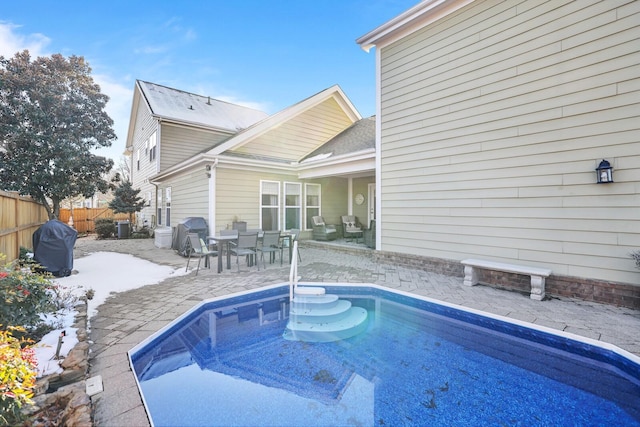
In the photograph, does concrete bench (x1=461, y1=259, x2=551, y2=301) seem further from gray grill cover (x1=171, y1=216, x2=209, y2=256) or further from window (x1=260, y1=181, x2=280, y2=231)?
gray grill cover (x1=171, y1=216, x2=209, y2=256)

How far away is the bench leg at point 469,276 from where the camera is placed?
5367 mm

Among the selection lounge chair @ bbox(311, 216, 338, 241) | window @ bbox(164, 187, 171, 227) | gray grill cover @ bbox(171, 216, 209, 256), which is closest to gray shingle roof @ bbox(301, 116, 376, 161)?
lounge chair @ bbox(311, 216, 338, 241)

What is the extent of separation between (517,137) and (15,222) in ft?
32.1

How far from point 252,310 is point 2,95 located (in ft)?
37.3

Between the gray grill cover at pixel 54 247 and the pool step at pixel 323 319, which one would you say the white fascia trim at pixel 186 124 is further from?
the pool step at pixel 323 319

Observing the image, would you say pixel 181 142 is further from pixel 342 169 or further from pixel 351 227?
pixel 351 227

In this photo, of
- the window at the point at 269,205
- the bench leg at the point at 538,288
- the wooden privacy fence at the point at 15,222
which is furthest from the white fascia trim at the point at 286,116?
the bench leg at the point at 538,288

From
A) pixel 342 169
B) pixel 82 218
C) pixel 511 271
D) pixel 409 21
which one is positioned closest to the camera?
pixel 511 271

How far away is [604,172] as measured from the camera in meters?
4.21

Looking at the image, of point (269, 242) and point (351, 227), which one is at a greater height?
point (351, 227)

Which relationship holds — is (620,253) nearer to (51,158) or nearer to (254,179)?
(254,179)

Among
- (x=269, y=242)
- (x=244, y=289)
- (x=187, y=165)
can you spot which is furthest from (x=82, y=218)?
(x=244, y=289)

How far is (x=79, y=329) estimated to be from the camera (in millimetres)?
3305

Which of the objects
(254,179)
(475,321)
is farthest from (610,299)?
(254,179)
